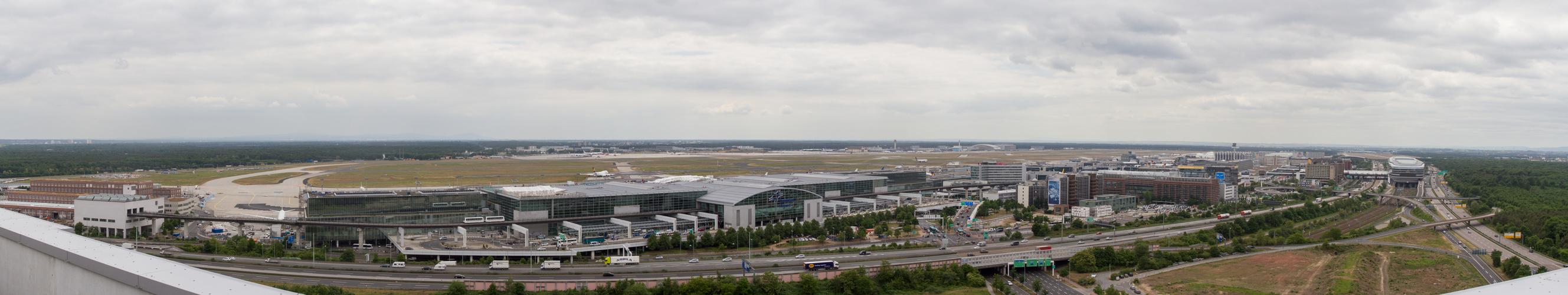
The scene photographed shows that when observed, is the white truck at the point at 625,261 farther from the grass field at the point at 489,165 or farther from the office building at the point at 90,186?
the grass field at the point at 489,165

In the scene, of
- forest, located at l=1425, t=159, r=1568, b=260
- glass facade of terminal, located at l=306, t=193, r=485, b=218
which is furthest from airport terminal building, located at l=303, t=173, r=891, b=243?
forest, located at l=1425, t=159, r=1568, b=260

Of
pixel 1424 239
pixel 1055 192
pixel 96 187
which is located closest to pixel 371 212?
pixel 96 187

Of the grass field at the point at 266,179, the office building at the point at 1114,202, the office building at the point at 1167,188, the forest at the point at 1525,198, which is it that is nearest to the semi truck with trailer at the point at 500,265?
the office building at the point at 1114,202

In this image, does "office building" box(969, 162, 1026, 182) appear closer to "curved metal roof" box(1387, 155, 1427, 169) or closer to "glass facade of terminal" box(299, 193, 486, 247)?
"curved metal roof" box(1387, 155, 1427, 169)

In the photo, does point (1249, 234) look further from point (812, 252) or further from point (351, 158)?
point (351, 158)

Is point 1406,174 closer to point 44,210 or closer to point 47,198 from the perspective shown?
point 44,210

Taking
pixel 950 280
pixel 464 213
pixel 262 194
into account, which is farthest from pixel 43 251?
pixel 262 194

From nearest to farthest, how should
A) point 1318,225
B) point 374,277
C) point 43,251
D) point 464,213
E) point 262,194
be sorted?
point 43,251 → point 374,277 → point 464,213 → point 1318,225 → point 262,194
